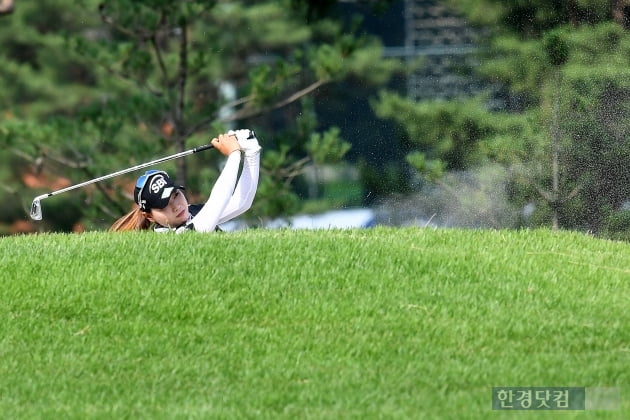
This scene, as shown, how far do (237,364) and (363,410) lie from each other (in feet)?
2.31

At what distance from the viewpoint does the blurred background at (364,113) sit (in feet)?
34.0

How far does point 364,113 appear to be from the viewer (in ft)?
42.4

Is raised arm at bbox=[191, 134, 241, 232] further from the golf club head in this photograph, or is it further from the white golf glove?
the golf club head

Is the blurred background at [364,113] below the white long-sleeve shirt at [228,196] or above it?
below

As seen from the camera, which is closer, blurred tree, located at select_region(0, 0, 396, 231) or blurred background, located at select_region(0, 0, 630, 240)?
blurred background, located at select_region(0, 0, 630, 240)

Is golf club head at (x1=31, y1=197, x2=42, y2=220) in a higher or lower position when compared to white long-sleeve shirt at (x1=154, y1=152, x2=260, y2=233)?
lower

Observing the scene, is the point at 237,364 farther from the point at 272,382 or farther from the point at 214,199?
the point at 214,199

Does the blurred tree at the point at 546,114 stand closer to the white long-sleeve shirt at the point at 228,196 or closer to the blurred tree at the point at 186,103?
the blurred tree at the point at 186,103

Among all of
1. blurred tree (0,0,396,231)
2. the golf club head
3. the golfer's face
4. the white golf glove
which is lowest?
blurred tree (0,0,396,231)

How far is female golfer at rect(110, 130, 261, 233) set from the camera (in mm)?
6671

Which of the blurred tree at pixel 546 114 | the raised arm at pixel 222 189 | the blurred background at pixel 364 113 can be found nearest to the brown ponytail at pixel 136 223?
the raised arm at pixel 222 189

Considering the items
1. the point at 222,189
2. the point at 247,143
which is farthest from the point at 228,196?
the point at 247,143

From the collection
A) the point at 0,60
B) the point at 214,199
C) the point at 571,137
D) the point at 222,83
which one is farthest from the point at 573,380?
the point at 0,60

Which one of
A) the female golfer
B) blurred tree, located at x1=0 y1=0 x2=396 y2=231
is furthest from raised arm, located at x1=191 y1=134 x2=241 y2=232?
blurred tree, located at x1=0 y1=0 x2=396 y2=231
